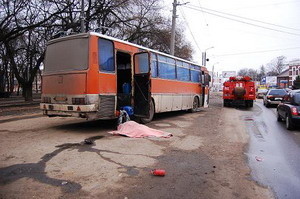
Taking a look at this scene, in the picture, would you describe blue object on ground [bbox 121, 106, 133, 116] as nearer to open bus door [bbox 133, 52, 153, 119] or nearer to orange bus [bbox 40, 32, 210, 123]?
orange bus [bbox 40, 32, 210, 123]

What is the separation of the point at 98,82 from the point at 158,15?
20810 millimetres

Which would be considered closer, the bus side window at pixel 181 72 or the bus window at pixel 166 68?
the bus window at pixel 166 68

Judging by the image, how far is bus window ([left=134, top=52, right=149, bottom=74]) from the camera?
10.2 metres

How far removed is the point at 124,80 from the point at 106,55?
9.01ft

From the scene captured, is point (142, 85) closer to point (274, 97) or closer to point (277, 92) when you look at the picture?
point (274, 97)

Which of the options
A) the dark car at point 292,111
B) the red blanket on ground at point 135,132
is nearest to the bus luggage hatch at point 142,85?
the red blanket on ground at point 135,132

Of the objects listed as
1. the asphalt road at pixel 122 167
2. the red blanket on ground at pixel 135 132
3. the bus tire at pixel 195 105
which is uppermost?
the bus tire at pixel 195 105

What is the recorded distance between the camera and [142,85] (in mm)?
10336

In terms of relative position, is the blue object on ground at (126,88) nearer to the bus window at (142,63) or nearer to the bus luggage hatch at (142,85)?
the bus luggage hatch at (142,85)

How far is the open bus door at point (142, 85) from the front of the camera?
33.5ft

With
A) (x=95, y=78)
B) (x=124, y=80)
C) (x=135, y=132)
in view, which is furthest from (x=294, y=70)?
(x=95, y=78)

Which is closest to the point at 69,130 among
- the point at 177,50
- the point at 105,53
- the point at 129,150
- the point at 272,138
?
the point at 105,53

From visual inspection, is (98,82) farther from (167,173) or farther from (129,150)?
(167,173)

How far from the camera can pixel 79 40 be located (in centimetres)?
855
